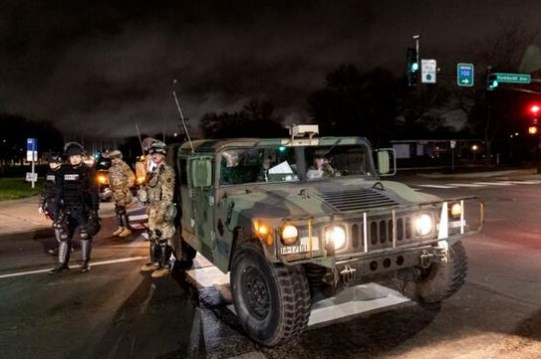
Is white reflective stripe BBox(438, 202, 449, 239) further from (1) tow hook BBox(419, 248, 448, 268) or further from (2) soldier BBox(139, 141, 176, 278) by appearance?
(2) soldier BBox(139, 141, 176, 278)

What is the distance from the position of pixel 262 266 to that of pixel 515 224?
9156 millimetres

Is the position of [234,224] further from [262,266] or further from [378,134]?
[378,134]

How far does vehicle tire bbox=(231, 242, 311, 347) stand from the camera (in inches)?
179

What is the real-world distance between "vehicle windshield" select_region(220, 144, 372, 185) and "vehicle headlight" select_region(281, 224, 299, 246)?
5.41 ft

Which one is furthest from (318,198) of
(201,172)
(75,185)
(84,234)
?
(84,234)

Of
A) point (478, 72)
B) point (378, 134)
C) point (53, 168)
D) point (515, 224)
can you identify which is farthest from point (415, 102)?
point (53, 168)

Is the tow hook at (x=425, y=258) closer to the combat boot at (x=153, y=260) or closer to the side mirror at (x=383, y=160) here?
the side mirror at (x=383, y=160)

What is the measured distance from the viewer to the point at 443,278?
5.50 metres

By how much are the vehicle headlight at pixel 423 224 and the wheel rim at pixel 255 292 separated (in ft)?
5.03

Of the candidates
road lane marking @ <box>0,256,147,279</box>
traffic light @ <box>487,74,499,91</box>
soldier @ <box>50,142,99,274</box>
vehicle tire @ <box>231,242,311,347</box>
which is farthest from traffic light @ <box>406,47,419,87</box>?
vehicle tire @ <box>231,242,311,347</box>

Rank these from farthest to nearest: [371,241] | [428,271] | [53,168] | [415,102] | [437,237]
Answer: [415,102]
[53,168]
[428,271]
[437,237]
[371,241]

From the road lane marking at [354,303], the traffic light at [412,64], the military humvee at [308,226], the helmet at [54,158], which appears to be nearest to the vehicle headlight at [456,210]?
the military humvee at [308,226]

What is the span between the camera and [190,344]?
4.94 m

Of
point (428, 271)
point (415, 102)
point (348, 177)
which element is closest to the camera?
point (428, 271)
